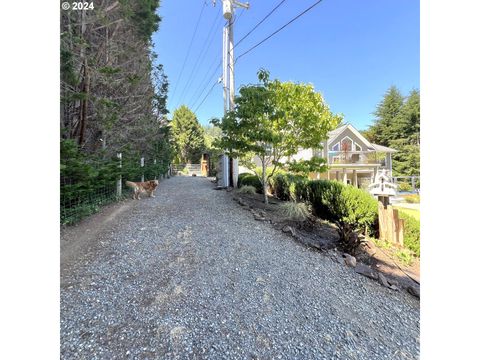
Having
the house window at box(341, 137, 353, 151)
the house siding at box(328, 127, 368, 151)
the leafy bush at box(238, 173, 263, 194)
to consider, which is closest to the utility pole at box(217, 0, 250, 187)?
the leafy bush at box(238, 173, 263, 194)

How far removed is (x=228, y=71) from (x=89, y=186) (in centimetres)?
670

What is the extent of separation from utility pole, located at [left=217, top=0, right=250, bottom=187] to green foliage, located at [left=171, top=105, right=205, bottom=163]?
15255 mm

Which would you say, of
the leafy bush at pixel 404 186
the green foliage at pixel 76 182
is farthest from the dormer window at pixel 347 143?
the green foliage at pixel 76 182

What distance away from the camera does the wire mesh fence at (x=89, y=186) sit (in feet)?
10.0

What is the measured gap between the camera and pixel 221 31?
30.2ft

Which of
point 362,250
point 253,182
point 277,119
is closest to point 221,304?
point 362,250

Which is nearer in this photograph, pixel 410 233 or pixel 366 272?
pixel 366 272

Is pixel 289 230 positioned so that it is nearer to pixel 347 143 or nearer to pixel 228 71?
pixel 228 71

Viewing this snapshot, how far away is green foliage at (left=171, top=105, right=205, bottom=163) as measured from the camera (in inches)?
917

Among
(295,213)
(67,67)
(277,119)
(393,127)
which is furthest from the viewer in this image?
(393,127)

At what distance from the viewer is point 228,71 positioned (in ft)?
27.2

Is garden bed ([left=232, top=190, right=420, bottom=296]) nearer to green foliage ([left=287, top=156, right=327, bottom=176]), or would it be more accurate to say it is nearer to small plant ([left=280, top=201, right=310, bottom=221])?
small plant ([left=280, top=201, right=310, bottom=221])
